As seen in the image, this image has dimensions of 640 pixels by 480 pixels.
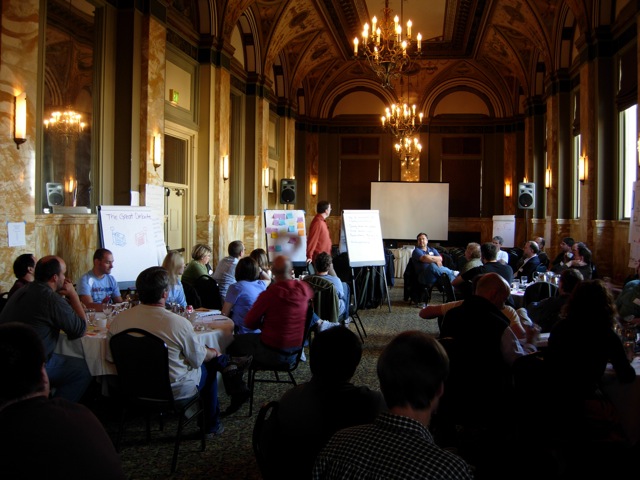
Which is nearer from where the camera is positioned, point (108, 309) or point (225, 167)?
point (108, 309)

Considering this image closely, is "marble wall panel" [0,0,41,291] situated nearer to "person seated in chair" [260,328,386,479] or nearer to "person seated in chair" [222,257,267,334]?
"person seated in chair" [222,257,267,334]

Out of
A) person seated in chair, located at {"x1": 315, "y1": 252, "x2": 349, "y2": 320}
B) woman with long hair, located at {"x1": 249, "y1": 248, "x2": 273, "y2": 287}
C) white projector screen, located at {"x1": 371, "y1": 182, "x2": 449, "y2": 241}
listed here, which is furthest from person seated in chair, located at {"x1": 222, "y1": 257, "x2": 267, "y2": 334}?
white projector screen, located at {"x1": 371, "y1": 182, "x2": 449, "y2": 241}

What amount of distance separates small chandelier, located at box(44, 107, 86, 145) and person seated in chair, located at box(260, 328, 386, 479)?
554 centimetres

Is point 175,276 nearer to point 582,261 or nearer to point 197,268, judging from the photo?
point 197,268

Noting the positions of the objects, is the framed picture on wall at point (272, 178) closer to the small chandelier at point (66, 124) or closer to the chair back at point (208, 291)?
the small chandelier at point (66, 124)

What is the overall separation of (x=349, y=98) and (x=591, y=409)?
55.6 feet

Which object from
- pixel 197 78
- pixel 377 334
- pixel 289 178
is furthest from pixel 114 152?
pixel 289 178

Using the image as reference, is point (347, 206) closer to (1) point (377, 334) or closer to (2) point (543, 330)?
(1) point (377, 334)

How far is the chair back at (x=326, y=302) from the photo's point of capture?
18.8ft

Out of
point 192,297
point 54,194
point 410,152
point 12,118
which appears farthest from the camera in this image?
point 410,152

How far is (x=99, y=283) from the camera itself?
17.6 feet

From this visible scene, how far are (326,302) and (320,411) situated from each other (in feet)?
11.7

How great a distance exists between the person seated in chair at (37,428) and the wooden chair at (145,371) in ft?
5.17

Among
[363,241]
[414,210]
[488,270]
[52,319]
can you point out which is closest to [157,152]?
[363,241]
